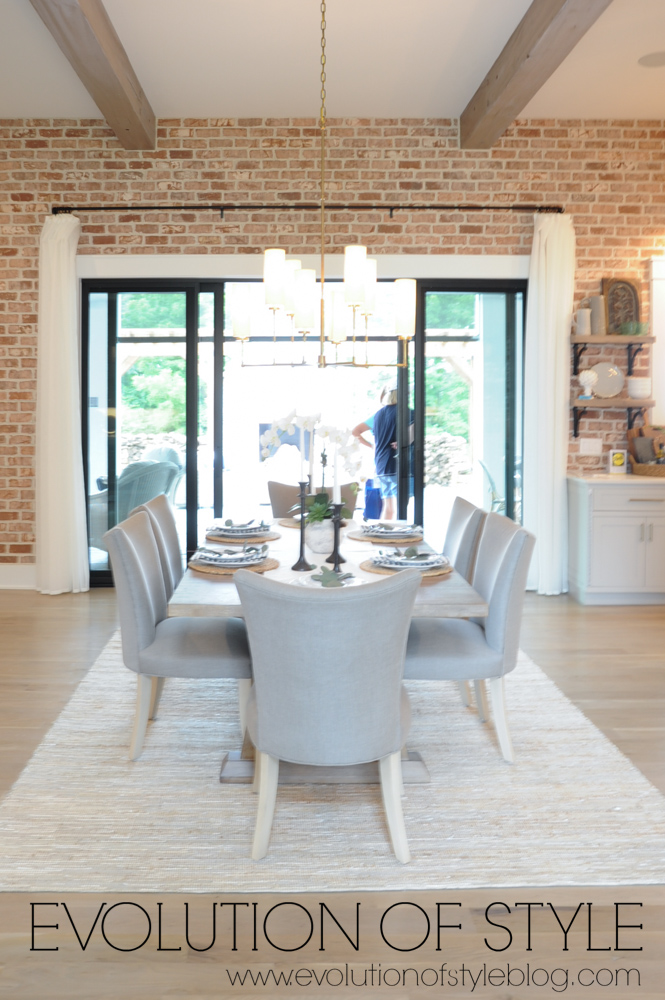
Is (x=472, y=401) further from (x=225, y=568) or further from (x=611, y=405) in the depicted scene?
(x=225, y=568)

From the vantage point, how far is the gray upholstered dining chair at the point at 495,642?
2.82 m

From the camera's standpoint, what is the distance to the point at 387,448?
5.94 meters

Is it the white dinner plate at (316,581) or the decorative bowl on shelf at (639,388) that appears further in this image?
the decorative bowl on shelf at (639,388)

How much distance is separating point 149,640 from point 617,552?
3.49 metres

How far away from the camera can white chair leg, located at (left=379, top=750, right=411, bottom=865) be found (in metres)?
2.29

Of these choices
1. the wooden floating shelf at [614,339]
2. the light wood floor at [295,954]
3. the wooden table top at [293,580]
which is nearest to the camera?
the light wood floor at [295,954]

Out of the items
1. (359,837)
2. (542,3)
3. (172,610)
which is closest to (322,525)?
(172,610)

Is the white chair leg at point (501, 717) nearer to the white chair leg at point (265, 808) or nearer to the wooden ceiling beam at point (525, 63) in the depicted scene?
the white chair leg at point (265, 808)

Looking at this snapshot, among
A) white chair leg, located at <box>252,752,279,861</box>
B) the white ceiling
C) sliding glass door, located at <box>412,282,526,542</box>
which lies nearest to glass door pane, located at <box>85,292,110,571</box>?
the white ceiling

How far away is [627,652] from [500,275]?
2.80 metres

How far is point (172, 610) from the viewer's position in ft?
8.36

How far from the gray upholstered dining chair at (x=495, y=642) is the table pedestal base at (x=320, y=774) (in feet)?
1.10

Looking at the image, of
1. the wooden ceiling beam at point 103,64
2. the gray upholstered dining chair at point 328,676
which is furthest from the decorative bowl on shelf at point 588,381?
the gray upholstered dining chair at point 328,676

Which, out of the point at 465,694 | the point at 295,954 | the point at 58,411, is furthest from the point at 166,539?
the point at 58,411
